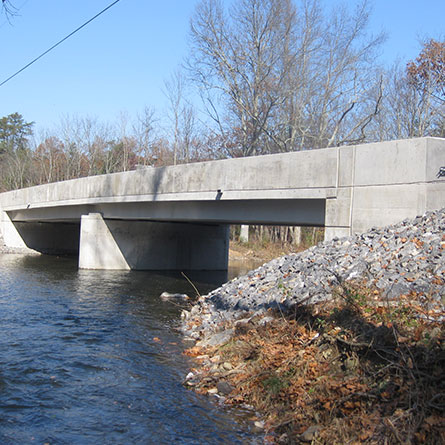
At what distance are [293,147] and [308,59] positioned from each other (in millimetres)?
5882

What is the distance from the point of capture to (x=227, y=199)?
15.6 metres

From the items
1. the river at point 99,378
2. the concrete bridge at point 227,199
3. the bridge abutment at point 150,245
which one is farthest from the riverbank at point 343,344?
the bridge abutment at point 150,245

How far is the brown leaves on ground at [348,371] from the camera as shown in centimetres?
484

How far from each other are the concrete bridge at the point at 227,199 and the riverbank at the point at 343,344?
0.98m

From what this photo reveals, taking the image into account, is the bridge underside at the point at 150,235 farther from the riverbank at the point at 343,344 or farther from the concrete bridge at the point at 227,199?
the riverbank at the point at 343,344

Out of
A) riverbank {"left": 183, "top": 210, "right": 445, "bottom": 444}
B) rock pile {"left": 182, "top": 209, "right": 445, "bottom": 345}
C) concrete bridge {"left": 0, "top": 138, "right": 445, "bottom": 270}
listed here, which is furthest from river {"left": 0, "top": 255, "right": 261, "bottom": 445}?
concrete bridge {"left": 0, "top": 138, "right": 445, "bottom": 270}

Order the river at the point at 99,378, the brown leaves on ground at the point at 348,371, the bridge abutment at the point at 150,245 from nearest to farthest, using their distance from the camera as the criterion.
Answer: the brown leaves on ground at the point at 348,371 → the river at the point at 99,378 → the bridge abutment at the point at 150,245

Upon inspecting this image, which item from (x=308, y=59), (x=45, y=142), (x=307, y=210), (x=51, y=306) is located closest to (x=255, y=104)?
(x=308, y=59)

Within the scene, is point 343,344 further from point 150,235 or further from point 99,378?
point 150,235

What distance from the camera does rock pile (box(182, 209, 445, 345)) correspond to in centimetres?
788

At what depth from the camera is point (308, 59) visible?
104ft

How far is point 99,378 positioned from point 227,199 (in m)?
8.73

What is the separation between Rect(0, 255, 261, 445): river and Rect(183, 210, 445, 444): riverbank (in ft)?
1.61

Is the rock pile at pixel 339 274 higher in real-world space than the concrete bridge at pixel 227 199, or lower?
lower
